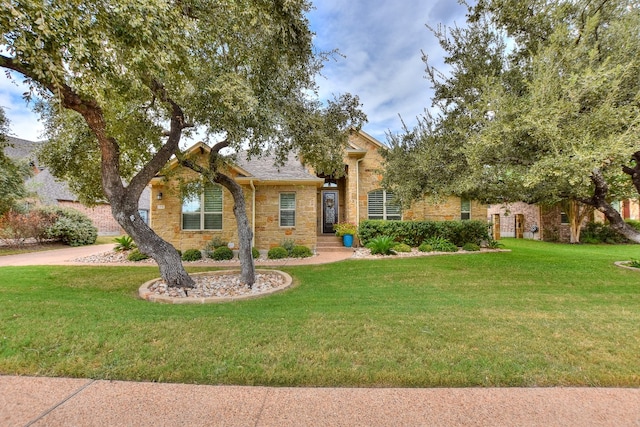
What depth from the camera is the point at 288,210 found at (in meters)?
12.6

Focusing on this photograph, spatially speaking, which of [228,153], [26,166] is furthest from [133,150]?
[26,166]

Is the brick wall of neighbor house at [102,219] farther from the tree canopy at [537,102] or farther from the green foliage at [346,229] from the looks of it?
the tree canopy at [537,102]

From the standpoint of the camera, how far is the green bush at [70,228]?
53.0ft

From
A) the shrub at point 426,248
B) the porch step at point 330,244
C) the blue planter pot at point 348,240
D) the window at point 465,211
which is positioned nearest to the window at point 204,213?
the porch step at point 330,244

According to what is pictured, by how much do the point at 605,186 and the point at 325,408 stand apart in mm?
7593

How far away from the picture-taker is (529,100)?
4938mm

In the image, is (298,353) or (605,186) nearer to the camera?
(298,353)

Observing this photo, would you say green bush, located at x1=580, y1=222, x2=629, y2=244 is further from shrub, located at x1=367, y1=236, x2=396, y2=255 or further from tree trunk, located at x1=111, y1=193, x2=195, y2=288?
tree trunk, located at x1=111, y1=193, x2=195, y2=288

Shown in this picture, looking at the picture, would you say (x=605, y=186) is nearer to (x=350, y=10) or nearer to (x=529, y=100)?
(x=529, y=100)

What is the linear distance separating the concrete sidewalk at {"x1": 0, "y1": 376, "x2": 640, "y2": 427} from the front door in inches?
520

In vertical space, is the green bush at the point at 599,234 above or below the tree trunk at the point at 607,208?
below

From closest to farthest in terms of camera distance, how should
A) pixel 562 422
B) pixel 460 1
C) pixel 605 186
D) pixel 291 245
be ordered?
pixel 562 422 → pixel 605 186 → pixel 460 1 → pixel 291 245

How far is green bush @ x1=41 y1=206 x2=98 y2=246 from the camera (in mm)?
16156

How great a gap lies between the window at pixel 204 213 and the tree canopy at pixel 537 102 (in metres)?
7.79
